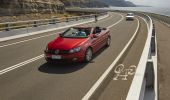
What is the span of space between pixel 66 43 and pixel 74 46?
47 cm

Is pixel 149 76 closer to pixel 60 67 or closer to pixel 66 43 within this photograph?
pixel 60 67

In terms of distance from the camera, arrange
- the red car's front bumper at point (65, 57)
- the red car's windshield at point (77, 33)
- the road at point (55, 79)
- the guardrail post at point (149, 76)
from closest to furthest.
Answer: the guardrail post at point (149, 76), the road at point (55, 79), the red car's front bumper at point (65, 57), the red car's windshield at point (77, 33)

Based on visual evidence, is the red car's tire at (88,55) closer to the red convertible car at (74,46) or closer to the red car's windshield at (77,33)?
the red convertible car at (74,46)

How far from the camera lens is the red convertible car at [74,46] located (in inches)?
457

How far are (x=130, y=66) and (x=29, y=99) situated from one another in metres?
5.28

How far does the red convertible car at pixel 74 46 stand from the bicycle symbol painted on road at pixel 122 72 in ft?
5.21

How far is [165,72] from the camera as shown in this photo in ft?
37.0

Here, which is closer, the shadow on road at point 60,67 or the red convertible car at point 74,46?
the shadow on road at point 60,67

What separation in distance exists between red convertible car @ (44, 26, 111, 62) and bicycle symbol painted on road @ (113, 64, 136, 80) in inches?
62.5

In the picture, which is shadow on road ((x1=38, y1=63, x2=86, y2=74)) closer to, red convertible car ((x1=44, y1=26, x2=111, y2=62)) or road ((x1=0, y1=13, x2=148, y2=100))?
road ((x1=0, y1=13, x2=148, y2=100))

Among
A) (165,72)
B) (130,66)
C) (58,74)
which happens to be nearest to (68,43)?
(58,74)

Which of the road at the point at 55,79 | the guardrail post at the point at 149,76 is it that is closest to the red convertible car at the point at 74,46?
the road at the point at 55,79

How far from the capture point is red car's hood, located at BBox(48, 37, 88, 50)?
38.4ft

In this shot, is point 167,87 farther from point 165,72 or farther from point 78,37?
point 78,37
